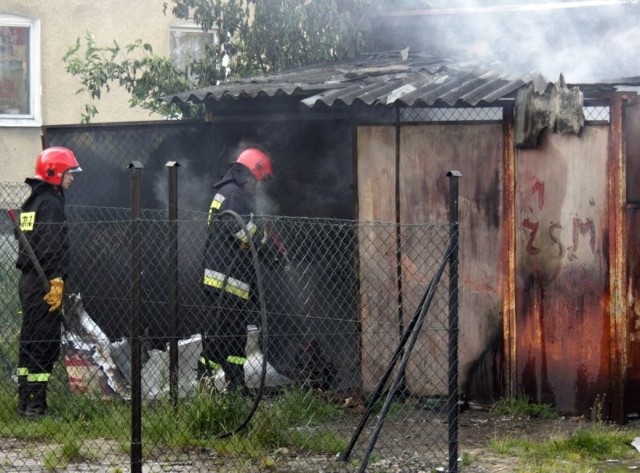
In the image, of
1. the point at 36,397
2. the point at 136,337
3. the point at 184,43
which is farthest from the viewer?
the point at 184,43

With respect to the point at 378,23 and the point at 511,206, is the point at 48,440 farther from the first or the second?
the point at 378,23

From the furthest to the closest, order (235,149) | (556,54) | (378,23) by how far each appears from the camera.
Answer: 1. (378,23)
2. (556,54)
3. (235,149)

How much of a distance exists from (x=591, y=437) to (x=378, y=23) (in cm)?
584

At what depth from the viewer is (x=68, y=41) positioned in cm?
1644

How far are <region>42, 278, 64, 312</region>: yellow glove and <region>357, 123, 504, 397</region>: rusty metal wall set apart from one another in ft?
7.78

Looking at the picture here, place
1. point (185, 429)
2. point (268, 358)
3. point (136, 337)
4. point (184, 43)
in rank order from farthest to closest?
point (184, 43) < point (268, 358) < point (185, 429) < point (136, 337)

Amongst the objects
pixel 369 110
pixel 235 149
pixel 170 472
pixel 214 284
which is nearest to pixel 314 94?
pixel 369 110

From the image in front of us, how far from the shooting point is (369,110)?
9.09 m

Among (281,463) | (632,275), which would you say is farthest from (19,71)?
(281,463)

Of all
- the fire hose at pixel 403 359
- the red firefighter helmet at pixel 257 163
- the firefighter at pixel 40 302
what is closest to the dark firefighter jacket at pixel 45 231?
the firefighter at pixel 40 302

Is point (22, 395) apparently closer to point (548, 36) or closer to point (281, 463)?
point (281, 463)

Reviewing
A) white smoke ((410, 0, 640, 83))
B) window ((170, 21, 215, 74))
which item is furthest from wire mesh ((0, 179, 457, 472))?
window ((170, 21, 215, 74))

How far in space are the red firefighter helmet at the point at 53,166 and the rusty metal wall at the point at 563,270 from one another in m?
3.48

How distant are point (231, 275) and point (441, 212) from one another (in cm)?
177
